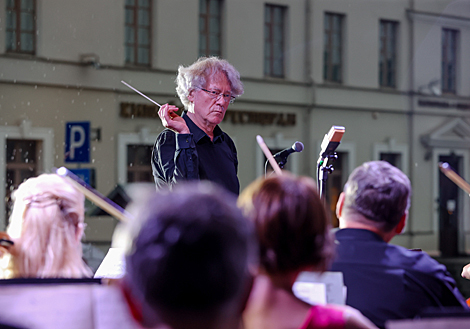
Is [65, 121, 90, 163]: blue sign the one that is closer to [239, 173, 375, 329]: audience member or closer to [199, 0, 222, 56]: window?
[199, 0, 222, 56]: window

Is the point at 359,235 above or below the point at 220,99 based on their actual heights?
below

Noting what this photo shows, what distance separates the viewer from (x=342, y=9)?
1181cm

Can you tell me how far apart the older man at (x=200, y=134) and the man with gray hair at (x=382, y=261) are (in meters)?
0.89

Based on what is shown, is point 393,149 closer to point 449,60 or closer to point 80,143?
point 449,60

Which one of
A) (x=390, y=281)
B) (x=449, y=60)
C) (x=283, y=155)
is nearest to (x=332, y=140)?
(x=283, y=155)

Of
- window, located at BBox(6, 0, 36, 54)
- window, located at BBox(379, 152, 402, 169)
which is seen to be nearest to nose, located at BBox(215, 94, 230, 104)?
window, located at BBox(6, 0, 36, 54)

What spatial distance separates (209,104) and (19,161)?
699cm

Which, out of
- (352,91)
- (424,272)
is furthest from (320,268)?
(352,91)

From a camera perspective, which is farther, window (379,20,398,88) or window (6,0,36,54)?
window (379,20,398,88)

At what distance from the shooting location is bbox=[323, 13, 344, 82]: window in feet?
38.3

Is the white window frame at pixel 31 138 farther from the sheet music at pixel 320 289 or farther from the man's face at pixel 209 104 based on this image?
the sheet music at pixel 320 289

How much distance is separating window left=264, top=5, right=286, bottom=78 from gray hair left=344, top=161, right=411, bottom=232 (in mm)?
9710

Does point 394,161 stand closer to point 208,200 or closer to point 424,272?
point 424,272

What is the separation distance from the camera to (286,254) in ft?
3.23
